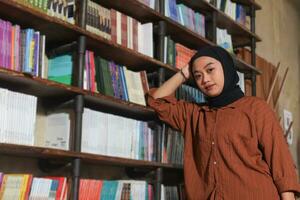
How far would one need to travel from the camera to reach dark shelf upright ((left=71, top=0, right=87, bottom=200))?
1.69 m

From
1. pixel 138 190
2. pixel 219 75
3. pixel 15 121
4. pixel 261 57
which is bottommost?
pixel 138 190

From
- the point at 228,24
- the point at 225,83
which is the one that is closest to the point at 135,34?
the point at 225,83

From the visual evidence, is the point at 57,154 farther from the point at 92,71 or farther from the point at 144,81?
the point at 144,81

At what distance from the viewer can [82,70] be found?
1.77m

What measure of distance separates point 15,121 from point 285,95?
3.71 m

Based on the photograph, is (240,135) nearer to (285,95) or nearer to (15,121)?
(15,121)

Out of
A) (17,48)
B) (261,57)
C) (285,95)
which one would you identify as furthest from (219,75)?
(285,95)

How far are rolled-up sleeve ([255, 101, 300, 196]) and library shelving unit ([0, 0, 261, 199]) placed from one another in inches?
23.1

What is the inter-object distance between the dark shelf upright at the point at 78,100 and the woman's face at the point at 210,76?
1.74 feet

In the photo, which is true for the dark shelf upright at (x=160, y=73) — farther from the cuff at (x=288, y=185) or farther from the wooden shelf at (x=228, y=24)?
the cuff at (x=288, y=185)

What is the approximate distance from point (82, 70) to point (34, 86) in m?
0.22

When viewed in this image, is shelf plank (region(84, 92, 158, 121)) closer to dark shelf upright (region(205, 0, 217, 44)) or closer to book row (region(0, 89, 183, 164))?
book row (region(0, 89, 183, 164))

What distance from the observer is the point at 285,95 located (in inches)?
184

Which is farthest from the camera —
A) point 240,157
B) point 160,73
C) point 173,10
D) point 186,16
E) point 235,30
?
point 235,30
